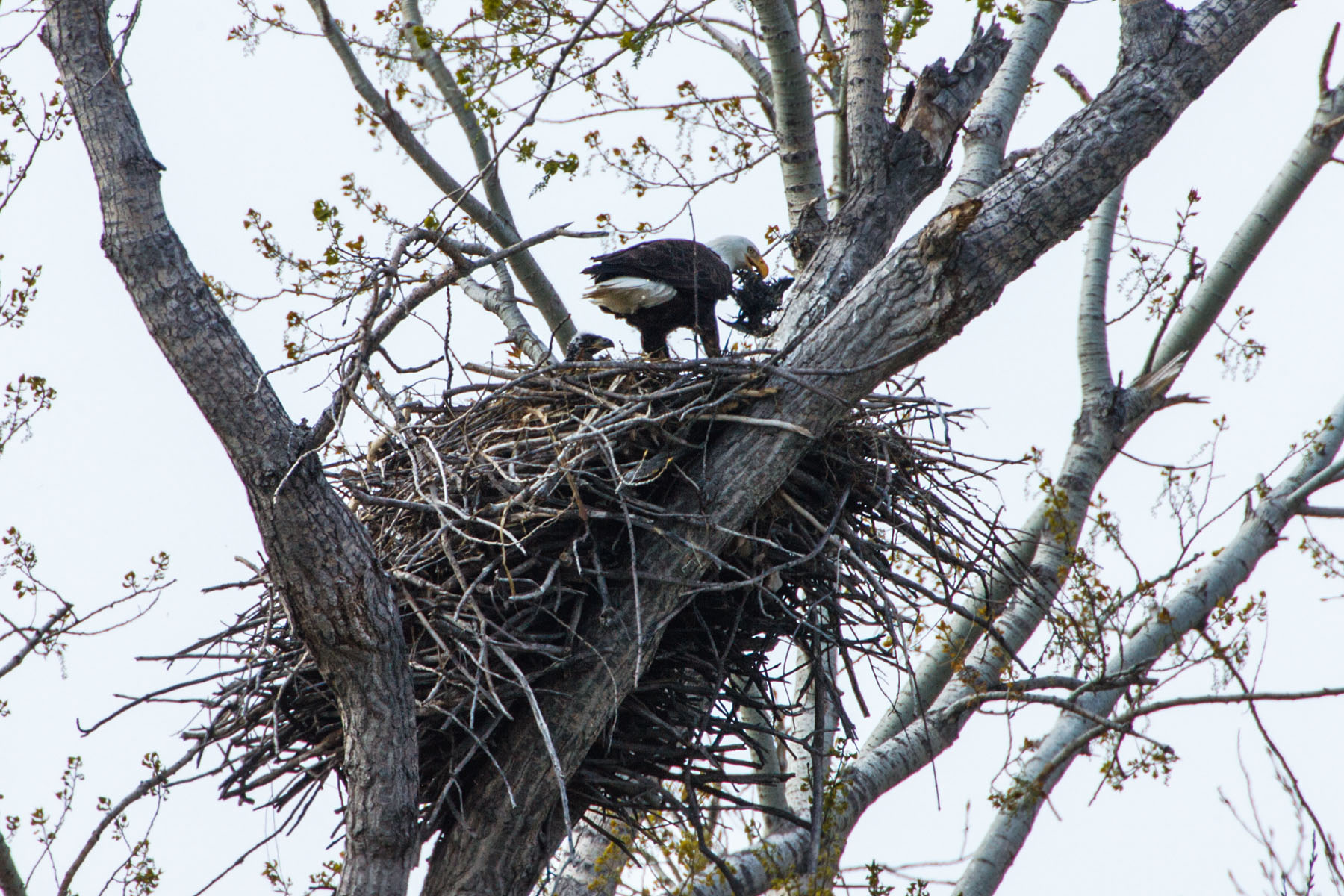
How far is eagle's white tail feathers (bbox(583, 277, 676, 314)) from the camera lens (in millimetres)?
4438

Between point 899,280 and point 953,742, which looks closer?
point 899,280

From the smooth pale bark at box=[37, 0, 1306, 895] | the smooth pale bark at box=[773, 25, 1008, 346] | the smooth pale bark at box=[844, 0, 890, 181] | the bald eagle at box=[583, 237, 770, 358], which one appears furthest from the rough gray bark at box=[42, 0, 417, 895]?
the smooth pale bark at box=[844, 0, 890, 181]

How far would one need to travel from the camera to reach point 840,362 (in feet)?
9.82

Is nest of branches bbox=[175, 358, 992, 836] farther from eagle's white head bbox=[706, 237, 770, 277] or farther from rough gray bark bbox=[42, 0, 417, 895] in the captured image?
eagle's white head bbox=[706, 237, 770, 277]

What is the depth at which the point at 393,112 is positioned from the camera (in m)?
5.70

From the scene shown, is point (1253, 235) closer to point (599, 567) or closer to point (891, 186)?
point (891, 186)

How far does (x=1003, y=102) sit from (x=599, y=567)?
136 inches

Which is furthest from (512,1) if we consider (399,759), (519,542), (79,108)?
(399,759)

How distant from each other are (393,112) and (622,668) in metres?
3.88

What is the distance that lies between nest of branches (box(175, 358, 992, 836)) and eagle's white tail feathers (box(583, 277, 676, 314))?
1.14 metres

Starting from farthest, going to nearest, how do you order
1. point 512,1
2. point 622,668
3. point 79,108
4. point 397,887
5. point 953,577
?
point 512,1, point 953,577, point 622,668, point 397,887, point 79,108

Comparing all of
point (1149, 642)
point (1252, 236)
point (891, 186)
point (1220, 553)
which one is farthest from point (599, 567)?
point (1252, 236)

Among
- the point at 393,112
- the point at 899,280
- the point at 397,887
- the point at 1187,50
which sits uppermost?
the point at 393,112

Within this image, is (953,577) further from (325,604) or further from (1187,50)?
(325,604)
